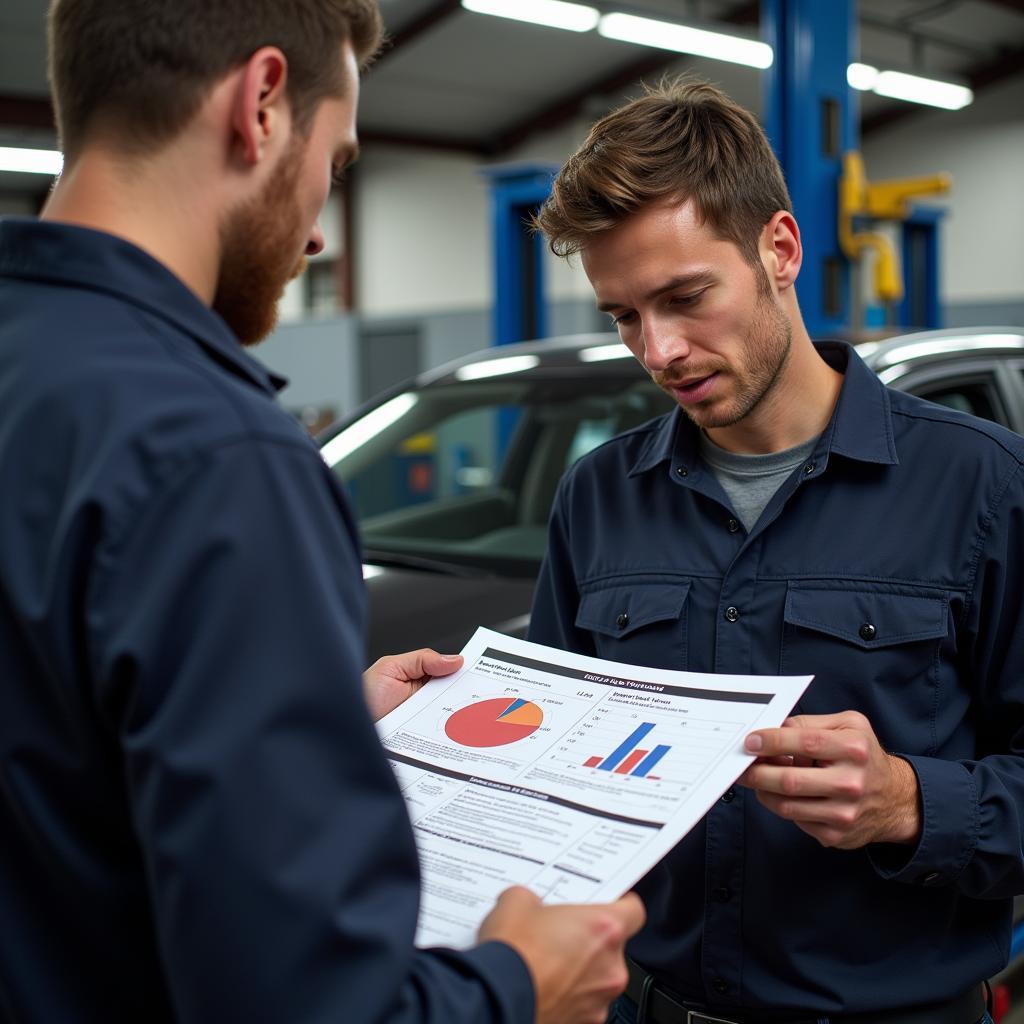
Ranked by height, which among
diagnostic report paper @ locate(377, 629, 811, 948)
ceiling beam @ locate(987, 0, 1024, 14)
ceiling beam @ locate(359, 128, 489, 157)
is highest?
ceiling beam @ locate(987, 0, 1024, 14)

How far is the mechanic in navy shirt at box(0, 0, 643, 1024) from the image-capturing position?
2.17 ft

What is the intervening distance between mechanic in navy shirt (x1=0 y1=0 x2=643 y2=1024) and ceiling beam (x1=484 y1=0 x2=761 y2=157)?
36.8 feet

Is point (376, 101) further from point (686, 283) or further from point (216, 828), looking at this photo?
point (216, 828)

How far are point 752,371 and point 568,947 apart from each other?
806mm

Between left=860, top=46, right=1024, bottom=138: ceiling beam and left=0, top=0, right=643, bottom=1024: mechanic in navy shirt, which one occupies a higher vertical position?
left=860, top=46, right=1024, bottom=138: ceiling beam

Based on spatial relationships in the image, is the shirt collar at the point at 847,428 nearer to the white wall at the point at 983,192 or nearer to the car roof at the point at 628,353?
the car roof at the point at 628,353

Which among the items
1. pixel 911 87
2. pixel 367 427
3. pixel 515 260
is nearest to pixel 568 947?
pixel 367 427

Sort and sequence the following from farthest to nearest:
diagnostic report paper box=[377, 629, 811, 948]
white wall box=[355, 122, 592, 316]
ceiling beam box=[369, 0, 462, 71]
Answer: white wall box=[355, 122, 592, 316]
ceiling beam box=[369, 0, 462, 71]
diagnostic report paper box=[377, 629, 811, 948]

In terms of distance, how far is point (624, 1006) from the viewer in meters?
1.43

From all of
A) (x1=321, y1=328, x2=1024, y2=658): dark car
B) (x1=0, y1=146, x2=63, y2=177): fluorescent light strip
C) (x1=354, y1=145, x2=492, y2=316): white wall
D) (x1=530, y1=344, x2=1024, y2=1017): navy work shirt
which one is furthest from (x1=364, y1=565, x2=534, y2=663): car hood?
(x1=354, y1=145, x2=492, y2=316): white wall

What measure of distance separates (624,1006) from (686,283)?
916 mm

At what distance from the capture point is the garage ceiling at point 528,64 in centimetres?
1073

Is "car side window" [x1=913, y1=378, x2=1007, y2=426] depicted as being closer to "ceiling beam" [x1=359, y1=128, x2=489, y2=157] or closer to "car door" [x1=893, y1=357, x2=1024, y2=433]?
"car door" [x1=893, y1=357, x2=1024, y2=433]

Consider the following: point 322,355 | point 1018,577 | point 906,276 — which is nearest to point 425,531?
point 1018,577
